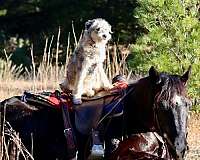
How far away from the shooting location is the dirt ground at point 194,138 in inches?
281

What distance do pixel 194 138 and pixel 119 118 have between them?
4199mm

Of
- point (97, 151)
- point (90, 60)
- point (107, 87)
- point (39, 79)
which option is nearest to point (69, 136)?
point (97, 151)

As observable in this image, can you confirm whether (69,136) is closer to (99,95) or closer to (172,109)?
(99,95)

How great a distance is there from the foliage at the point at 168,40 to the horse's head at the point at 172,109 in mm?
4868

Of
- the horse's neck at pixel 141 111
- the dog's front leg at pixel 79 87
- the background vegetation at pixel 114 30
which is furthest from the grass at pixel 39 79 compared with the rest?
the horse's neck at pixel 141 111

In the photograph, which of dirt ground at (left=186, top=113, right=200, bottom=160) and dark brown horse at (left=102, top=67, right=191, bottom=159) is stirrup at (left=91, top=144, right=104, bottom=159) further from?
dirt ground at (left=186, top=113, right=200, bottom=160)

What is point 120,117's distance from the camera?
4367 mm

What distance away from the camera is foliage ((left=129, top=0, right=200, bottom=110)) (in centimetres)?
899

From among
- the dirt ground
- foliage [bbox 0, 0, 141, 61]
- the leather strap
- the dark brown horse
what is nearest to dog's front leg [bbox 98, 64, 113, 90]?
the leather strap

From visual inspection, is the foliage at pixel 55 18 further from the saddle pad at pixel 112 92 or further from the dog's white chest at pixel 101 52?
the saddle pad at pixel 112 92

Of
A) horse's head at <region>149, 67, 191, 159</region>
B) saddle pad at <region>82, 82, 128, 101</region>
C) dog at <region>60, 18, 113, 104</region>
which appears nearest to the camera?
horse's head at <region>149, 67, 191, 159</region>

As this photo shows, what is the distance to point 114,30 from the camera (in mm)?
19562

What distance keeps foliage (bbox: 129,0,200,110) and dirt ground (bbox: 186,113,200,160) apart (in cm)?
37

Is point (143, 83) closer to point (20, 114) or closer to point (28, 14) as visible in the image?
point (20, 114)
